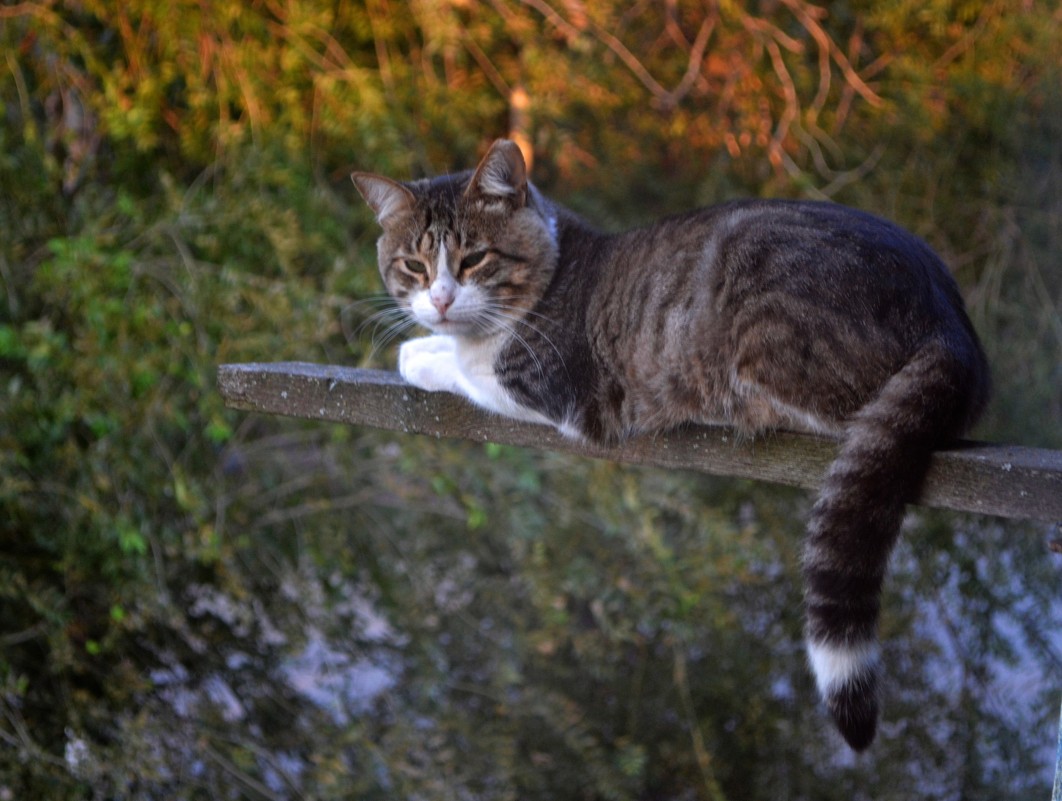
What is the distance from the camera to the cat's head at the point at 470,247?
1.58 metres

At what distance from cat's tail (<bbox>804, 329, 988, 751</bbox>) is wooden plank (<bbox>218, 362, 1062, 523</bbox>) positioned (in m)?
0.04

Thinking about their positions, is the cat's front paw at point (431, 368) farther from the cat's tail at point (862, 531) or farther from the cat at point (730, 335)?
the cat's tail at point (862, 531)

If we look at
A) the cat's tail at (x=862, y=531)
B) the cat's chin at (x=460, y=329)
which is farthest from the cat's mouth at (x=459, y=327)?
the cat's tail at (x=862, y=531)

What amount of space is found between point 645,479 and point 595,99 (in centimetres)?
86

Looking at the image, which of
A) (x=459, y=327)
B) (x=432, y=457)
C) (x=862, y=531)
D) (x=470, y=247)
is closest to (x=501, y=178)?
(x=470, y=247)

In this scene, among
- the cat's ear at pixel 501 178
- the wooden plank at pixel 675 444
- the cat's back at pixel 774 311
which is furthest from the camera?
the cat's ear at pixel 501 178

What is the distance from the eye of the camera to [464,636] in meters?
2.82

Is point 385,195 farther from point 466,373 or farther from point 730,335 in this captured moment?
point 730,335

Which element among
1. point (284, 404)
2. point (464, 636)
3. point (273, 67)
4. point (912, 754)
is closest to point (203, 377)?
point (284, 404)

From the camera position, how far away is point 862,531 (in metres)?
1.11

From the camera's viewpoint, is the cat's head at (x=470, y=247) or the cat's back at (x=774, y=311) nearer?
the cat's back at (x=774, y=311)

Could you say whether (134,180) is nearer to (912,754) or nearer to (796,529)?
(796,529)

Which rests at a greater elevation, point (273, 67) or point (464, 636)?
point (273, 67)

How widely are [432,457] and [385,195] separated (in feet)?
2.84
